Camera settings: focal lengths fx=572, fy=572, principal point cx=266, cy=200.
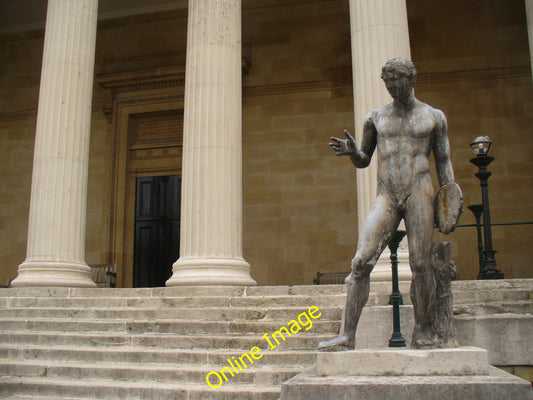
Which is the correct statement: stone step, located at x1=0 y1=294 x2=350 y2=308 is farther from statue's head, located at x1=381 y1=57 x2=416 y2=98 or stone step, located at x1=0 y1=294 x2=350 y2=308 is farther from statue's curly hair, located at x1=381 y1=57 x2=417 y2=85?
statue's curly hair, located at x1=381 y1=57 x2=417 y2=85

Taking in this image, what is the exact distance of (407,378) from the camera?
4430mm

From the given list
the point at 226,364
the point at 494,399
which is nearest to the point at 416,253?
the point at 494,399

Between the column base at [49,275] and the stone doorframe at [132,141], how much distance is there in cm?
639

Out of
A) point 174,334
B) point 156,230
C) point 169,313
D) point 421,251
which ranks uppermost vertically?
point 156,230

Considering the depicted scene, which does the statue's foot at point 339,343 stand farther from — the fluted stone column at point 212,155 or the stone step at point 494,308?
the fluted stone column at point 212,155

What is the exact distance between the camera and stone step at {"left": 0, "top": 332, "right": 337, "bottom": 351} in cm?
768

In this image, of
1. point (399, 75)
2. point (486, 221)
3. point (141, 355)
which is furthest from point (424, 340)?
point (486, 221)

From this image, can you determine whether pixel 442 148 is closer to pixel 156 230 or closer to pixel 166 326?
pixel 166 326

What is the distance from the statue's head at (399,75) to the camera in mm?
5199

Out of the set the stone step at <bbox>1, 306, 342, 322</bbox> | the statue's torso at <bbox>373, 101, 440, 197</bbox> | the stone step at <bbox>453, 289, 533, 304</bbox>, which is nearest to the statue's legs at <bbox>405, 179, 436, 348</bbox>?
the statue's torso at <bbox>373, 101, 440, 197</bbox>

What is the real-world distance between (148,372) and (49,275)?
4923mm

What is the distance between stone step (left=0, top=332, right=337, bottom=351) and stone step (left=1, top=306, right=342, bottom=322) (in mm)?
537

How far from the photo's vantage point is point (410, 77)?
525 cm

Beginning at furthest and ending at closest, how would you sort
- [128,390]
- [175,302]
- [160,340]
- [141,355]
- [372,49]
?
1. [372,49]
2. [175,302]
3. [160,340]
4. [141,355]
5. [128,390]
